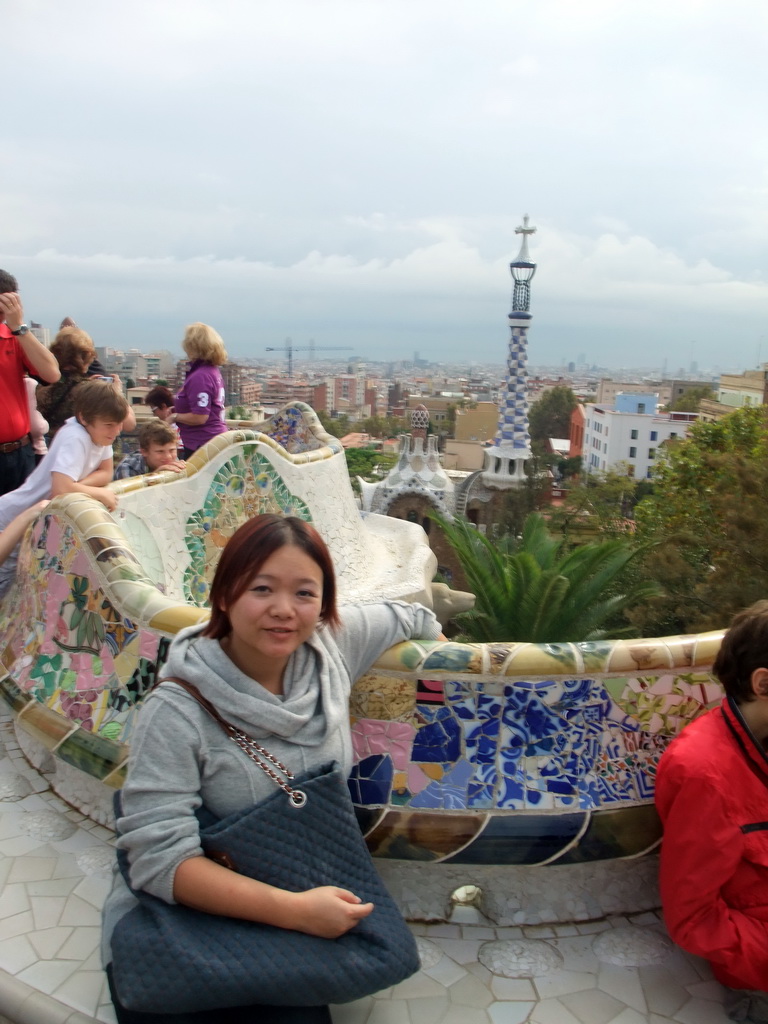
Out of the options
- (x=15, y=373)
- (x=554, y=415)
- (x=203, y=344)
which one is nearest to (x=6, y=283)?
(x=15, y=373)

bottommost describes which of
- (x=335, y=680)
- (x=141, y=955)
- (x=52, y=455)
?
(x=141, y=955)

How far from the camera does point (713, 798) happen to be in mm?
1811

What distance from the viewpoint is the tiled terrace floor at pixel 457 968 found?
6.07 feet

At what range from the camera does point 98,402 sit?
3.41 meters

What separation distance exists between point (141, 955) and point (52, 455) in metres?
2.38

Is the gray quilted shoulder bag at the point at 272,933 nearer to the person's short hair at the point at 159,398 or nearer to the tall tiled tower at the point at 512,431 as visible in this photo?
the person's short hair at the point at 159,398

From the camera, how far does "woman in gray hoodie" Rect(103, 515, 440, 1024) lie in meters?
1.58

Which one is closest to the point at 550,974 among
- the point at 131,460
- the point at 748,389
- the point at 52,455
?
the point at 52,455

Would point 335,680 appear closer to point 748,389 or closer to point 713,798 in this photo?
point 713,798

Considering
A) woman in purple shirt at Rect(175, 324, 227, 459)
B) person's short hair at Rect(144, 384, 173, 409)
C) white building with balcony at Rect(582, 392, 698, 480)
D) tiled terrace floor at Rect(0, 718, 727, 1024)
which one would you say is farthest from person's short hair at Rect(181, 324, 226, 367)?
white building with balcony at Rect(582, 392, 698, 480)

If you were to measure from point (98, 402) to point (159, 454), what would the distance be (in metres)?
0.98

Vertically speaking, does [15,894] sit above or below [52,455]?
below

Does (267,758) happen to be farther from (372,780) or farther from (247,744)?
(372,780)

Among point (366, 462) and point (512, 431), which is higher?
point (512, 431)
